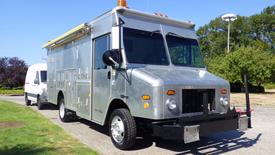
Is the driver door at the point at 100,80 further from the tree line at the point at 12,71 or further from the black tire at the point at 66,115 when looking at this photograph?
the tree line at the point at 12,71

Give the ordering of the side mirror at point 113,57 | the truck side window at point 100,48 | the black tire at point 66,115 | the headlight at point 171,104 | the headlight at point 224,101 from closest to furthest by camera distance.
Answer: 1. the headlight at point 171,104
2. the side mirror at point 113,57
3. the headlight at point 224,101
4. the truck side window at point 100,48
5. the black tire at point 66,115

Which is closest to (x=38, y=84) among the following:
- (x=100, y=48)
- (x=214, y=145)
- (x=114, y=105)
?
(x=100, y=48)

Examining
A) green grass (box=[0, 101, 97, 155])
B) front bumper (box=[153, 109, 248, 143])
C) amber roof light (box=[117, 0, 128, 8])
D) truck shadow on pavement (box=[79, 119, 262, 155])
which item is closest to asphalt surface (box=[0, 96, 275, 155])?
truck shadow on pavement (box=[79, 119, 262, 155])

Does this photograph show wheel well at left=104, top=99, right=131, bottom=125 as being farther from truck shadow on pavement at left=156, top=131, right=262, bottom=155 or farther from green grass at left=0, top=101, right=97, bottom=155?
truck shadow on pavement at left=156, top=131, right=262, bottom=155

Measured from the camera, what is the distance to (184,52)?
7871 mm

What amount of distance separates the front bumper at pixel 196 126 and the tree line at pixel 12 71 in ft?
117

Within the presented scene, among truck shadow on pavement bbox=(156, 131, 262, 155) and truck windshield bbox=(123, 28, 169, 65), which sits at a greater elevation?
truck windshield bbox=(123, 28, 169, 65)

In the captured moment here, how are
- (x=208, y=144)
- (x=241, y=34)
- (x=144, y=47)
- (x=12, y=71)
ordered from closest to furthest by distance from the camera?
(x=144, y=47) → (x=208, y=144) → (x=12, y=71) → (x=241, y=34)

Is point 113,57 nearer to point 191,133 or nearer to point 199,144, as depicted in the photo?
point 191,133

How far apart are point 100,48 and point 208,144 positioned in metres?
3.46

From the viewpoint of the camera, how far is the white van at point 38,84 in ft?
50.5

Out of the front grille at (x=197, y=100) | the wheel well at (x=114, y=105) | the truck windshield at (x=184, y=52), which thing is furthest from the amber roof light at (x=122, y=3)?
the front grille at (x=197, y=100)

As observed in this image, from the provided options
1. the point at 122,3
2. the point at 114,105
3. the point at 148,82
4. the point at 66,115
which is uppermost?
the point at 122,3

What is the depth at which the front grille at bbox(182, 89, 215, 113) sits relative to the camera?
21.2ft
